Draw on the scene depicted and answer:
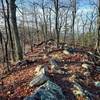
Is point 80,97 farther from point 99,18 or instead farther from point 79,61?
point 99,18

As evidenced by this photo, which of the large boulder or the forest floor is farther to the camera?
the forest floor

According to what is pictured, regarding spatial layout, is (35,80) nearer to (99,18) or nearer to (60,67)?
(60,67)

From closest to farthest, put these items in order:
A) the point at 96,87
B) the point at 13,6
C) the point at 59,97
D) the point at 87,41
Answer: the point at 59,97
the point at 96,87
the point at 13,6
the point at 87,41

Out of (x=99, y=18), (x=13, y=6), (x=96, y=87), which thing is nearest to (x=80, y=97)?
(x=96, y=87)

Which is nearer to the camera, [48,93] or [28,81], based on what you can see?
[48,93]

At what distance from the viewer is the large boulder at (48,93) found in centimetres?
902

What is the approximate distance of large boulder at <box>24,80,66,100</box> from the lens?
902 cm

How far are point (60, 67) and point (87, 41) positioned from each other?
104ft

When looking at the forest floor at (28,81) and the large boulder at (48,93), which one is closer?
the large boulder at (48,93)

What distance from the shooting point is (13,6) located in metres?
A: 15.9

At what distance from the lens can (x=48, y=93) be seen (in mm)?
9406

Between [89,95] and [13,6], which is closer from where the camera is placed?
[89,95]

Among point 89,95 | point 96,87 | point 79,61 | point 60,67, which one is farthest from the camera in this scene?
point 79,61

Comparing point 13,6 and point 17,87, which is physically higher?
point 13,6
